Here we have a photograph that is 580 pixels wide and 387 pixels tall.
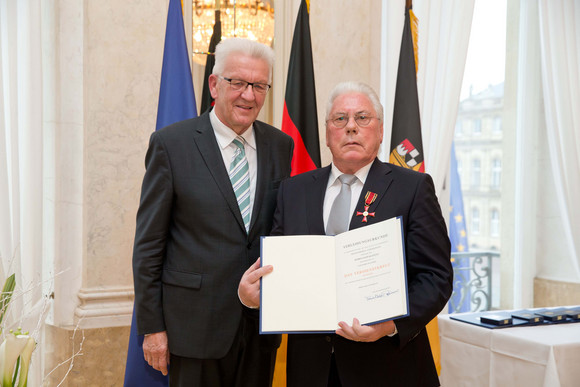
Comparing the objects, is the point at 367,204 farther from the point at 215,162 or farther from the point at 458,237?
the point at 458,237

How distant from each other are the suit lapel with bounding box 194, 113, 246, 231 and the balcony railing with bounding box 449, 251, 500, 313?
158 inches

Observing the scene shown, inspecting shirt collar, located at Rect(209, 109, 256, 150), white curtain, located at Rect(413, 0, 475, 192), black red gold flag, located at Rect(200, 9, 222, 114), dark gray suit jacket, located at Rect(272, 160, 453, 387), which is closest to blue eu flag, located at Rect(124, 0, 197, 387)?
black red gold flag, located at Rect(200, 9, 222, 114)

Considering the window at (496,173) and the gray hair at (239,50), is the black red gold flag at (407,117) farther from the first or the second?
the window at (496,173)

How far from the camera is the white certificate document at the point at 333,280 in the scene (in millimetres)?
1699

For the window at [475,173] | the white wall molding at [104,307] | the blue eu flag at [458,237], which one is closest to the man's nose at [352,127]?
the white wall molding at [104,307]

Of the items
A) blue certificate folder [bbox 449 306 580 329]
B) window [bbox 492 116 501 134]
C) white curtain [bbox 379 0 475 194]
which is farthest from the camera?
window [bbox 492 116 501 134]

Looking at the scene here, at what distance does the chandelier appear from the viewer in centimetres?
404

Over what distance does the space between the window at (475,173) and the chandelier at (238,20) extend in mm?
3041

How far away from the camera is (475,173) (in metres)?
6.18

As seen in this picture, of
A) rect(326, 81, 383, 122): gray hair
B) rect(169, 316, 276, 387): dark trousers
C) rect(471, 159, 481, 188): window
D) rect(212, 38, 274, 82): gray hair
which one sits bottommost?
rect(169, 316, 276, 387): dark trousers

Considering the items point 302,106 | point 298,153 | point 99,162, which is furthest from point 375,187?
point 99,162

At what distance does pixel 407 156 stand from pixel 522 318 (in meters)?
1.16

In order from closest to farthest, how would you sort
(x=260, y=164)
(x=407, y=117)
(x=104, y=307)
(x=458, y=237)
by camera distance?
(x=260, y=164)
(x=104, y=307)
(x=407, y=117)
(x=458, y=237)

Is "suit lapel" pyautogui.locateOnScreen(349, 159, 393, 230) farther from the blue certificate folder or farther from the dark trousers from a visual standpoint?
the blue certificate folder
